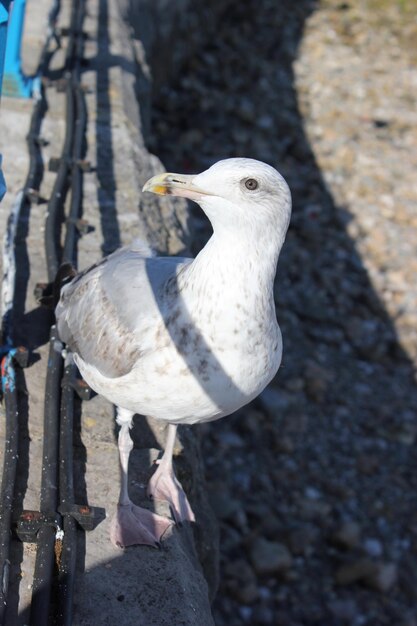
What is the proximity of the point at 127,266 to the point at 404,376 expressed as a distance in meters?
4.40

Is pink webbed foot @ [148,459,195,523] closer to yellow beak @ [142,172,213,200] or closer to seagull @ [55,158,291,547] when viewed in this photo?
seagull @ [55,158,291,547]

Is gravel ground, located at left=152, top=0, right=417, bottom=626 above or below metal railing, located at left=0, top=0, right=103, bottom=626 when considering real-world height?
below

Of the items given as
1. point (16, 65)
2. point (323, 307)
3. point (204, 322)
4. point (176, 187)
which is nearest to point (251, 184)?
point (176, 187)

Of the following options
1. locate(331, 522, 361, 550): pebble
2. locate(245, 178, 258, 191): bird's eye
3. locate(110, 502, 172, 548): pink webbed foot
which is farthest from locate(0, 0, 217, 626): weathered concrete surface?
locate(331, 522, 361, 550): pebble

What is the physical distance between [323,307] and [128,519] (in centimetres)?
487

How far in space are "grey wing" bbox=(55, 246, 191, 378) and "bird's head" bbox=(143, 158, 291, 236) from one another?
41 centimetres

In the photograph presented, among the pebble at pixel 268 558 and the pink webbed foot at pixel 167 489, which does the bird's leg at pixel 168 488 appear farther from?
the pebble at pixel 268 558

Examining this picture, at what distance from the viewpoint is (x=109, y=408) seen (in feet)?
12.1

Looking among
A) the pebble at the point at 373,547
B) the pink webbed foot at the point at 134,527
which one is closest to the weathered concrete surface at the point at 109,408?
the pink webbed foot at the point at 134,527

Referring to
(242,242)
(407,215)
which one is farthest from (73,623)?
(407,215)

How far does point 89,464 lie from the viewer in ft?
11.1

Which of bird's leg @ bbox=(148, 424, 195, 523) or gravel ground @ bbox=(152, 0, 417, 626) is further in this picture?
gravel ground @ bbox=(152, 0, 417, 626)

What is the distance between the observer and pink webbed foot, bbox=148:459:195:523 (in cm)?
341

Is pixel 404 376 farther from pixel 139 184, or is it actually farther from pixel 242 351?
pixel 242 351
